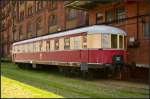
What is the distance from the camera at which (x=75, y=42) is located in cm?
2317

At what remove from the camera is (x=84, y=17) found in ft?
108

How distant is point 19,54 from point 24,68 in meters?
1.66

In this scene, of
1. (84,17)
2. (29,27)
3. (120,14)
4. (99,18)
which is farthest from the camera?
(29,27)

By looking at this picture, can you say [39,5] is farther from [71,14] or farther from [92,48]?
[92,48]

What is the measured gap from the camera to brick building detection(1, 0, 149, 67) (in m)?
23.4

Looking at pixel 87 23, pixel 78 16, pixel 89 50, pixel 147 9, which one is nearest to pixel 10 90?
pixel 89 50

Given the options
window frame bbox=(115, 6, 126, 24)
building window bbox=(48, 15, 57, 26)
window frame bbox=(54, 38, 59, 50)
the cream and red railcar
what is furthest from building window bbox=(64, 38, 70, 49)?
building window bbox=(48, 15, 57, 26)

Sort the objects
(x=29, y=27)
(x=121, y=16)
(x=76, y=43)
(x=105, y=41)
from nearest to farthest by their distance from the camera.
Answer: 1. (x=105, y=41)
2. (x=76, y=43)
3. (x=121, y=16)
4. (x=29, y=27)

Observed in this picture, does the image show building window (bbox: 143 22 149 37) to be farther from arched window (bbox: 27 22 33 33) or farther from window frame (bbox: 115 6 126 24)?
arched window (bbox: 27 22 33 33)

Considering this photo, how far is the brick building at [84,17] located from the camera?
23375 mm

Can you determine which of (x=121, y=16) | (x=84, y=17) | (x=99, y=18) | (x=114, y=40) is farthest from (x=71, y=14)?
(x=114, y=40)

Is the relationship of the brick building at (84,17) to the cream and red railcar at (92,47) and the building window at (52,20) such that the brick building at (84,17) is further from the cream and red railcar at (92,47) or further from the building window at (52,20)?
the cream and red railcar at (92,47)

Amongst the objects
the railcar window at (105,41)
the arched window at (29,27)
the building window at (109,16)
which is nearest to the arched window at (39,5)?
the arched window at (29,27)

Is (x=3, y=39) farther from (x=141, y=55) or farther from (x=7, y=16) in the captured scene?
(x=141, y=55)
